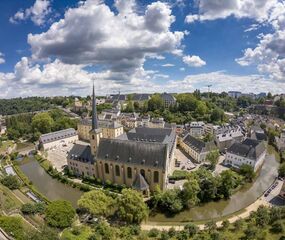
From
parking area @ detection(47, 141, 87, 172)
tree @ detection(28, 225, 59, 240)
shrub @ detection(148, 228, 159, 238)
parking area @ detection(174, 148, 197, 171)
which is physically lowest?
parking area @ detection(47, 141, 87, 172)

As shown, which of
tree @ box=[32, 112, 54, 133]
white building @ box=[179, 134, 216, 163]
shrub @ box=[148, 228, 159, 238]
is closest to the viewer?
shrub @ box=[148, 228, 159, 238]

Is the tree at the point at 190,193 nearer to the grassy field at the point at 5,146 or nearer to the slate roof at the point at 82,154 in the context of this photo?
the slate roof at the point at 82,154

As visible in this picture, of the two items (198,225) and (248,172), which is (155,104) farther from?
(198,225)

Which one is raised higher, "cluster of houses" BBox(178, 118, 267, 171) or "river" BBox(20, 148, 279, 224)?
"cluster of houses" BBox(178, 118, 267, 171)

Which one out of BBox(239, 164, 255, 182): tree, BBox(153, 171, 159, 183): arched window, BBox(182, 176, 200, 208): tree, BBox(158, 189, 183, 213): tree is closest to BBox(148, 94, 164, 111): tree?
BBox(239, 164, 255, 182): tree

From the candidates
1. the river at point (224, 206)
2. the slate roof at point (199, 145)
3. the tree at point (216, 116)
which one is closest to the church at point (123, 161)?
the river at point (224, 206)

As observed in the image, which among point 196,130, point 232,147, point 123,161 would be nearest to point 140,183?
point 123,161

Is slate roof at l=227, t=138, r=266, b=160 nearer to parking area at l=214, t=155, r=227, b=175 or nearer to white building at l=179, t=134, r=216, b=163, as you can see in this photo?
parking area at l=214, t=155, r=227, b=175
